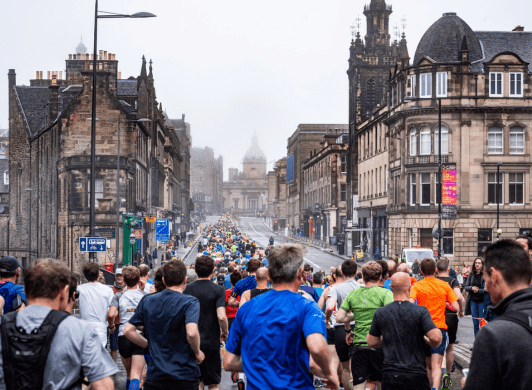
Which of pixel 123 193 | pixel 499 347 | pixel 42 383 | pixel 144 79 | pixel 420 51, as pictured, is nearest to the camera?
pixel 499 347

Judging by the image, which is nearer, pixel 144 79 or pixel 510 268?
pixel 510 268

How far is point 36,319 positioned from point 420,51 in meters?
47.2

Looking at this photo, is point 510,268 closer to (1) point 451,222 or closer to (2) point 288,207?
(1) point 451,222

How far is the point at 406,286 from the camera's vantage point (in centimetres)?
686

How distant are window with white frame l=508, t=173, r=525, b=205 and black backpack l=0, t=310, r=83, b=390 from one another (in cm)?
4461

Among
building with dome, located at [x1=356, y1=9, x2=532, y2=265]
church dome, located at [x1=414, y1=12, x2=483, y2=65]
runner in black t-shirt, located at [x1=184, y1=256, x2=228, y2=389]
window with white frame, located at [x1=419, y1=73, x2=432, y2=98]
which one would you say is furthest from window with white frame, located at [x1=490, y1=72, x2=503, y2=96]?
runner in black t-shirt, located at [x1=184, y1=256, x2=228, y2=389]

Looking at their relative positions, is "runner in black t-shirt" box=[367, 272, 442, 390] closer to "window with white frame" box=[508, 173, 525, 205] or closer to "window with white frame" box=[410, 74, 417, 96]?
"window with white frame" box=[508, 173, 525, 205]

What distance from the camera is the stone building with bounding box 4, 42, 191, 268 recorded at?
134 feet

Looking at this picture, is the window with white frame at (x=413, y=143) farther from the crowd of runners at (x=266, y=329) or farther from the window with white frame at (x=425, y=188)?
the crowd of runners at (x=266, y=329)

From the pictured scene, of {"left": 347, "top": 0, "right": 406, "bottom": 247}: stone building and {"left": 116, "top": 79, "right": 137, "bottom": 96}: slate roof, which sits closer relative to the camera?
{"left": 116, "top": 79, "right": 137, "bottom": 96}: slate roof

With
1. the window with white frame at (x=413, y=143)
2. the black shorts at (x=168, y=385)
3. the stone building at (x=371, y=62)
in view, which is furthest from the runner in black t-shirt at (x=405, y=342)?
the stone building at (x=371, y=62)

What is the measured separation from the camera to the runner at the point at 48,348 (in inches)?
160

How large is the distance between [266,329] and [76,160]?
37725 mm

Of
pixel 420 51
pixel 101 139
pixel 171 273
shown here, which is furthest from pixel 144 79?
pixel 171 273
